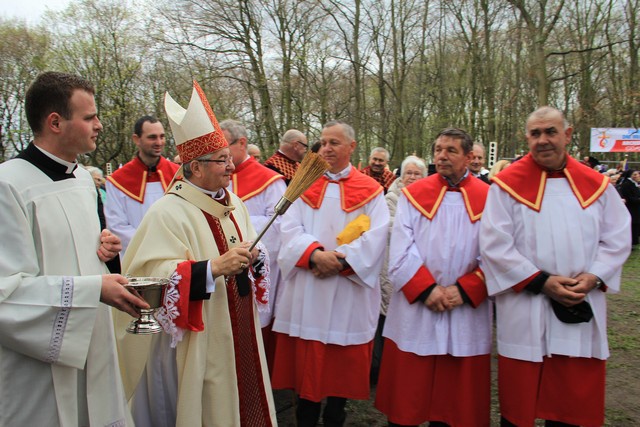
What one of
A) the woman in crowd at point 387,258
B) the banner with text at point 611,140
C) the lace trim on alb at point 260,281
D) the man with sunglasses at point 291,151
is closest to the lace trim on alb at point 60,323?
the lace trim on alb at point 260,281

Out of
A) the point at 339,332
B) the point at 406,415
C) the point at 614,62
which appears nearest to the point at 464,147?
the point at 339,332

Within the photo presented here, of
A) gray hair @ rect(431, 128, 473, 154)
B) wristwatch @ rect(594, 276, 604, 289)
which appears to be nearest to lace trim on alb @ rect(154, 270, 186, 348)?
gray hair @ rect(431, 128, 473, 154)

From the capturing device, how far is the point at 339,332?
385 centimetres

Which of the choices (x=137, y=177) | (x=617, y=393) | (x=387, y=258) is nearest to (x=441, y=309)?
(x=387, y=258)

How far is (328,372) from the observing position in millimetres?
3828

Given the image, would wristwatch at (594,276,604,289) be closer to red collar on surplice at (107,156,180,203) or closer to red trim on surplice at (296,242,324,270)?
red trim on surplice at (296,242,324,270)

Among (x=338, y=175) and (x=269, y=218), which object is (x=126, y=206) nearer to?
(x=269, y=218)

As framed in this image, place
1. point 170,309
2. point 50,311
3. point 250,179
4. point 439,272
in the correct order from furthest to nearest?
1. point 250,179
2. point 439,272
3. point 170,309
4. point 50,311

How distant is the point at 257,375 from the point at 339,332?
961 mm

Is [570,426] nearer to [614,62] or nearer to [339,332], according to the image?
[339,332]

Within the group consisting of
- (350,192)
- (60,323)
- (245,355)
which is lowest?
(245,355)

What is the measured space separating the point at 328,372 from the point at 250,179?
2.01 m

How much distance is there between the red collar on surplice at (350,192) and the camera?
159 inches

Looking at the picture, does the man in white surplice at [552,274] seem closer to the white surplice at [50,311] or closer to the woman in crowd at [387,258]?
the woman in crowd at [387,258]
